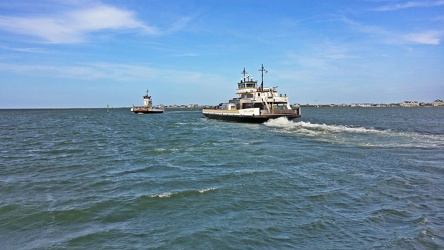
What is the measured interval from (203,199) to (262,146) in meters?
14.4

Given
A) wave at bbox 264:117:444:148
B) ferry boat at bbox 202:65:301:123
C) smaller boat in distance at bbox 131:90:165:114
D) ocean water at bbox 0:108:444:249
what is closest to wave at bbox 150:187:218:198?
ocean water at bbox 0:108:444:249

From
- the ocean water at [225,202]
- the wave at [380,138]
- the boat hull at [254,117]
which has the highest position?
the boat hull at [254,117]

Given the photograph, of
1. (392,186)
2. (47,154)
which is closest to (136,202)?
(392,186)

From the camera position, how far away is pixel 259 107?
52.0 meters

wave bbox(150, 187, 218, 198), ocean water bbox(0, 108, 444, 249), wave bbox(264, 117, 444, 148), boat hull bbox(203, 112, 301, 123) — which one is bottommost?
ocean water bbox(0, 108, 444, 249)

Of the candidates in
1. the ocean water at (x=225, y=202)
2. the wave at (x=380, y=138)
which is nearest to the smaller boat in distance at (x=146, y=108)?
the wave at (x=380, y=138)

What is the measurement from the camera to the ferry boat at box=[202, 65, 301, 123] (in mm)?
49281

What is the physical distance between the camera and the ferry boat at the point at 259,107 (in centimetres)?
4928

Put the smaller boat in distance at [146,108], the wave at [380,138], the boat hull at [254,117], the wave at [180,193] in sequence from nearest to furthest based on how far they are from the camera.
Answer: the wave at [180,193], the wave at [380,138], the boat hull at [254,117], the smaller boat in distance at [146,108]

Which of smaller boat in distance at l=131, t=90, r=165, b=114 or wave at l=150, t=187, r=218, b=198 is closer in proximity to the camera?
wave at l=150, t=187, r=218, b=198

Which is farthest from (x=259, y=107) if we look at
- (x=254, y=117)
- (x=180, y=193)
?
(x=180, y=193)

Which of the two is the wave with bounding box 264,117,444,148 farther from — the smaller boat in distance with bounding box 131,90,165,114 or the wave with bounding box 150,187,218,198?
the smaller boat in distance with bounding box 131,90,165,114

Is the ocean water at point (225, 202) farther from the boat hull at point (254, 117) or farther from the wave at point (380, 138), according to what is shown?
the boat hull at point (254, 117)

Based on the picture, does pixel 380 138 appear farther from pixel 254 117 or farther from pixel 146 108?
pixel 146 108
